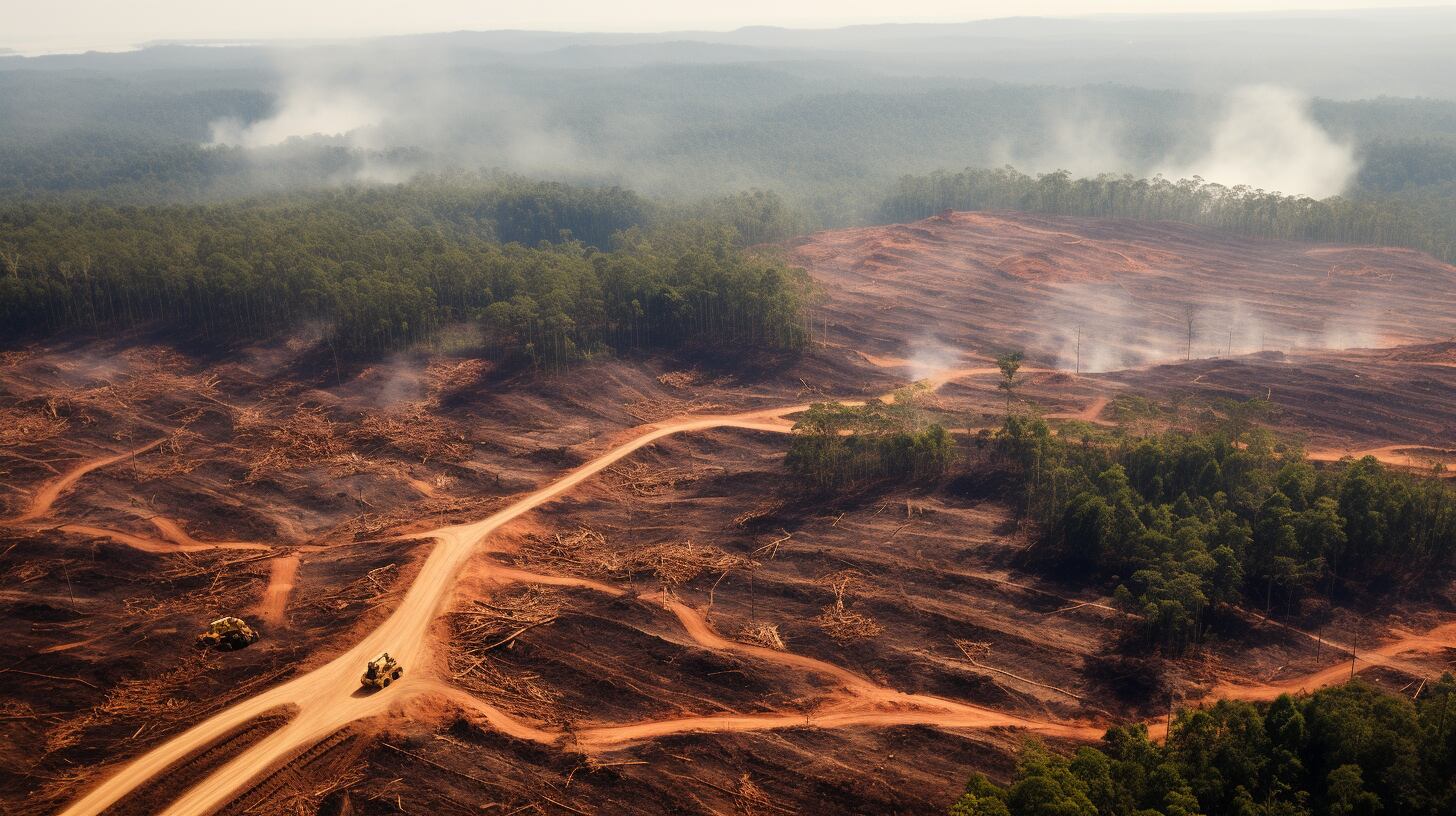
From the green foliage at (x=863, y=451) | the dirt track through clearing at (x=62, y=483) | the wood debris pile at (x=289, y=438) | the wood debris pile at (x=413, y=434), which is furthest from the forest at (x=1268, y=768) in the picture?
the dirt track through clearing at (x=62, y=483)

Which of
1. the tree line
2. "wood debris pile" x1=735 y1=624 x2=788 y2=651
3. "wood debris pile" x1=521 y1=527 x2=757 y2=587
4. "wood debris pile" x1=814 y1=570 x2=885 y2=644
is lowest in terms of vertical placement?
"wood debris pile" x1=735 y1=624 x2=788 y2=651

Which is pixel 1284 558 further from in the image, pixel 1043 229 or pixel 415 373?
pixel 1043 229

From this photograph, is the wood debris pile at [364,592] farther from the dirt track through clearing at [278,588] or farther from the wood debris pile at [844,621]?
the wood debris pile at [844,621]

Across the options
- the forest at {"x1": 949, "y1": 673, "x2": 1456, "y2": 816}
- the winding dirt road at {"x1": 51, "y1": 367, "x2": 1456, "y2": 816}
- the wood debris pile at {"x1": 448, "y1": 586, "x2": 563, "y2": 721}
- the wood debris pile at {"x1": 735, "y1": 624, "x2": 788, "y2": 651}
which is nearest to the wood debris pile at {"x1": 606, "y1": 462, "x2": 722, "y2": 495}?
the wood debris pile at {"x1": 448, "y1": 586, "x2": 563, "y2": 721}

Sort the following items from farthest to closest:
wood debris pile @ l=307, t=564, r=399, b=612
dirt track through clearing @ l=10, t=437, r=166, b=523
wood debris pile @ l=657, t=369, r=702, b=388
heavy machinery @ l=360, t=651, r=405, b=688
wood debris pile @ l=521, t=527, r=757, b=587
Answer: wood debris pile @ l=657, t=369, r=702, b=388 → dirt track through clearing @ l=10, t=437, r=166, b=523 → wood debris pile @ l=521, t=527, r=757, b=587 → wood debris pile @ l=307, t=564, r=399, b=612 → heavy machinery @ l=360, t=651, r=405, b=688

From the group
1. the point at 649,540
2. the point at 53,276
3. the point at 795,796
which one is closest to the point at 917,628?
the point at 795,796

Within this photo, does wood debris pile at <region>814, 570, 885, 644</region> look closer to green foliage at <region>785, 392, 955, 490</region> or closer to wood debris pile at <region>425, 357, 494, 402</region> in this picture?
green foliage at <region>785, 392, 955, 490</region>
